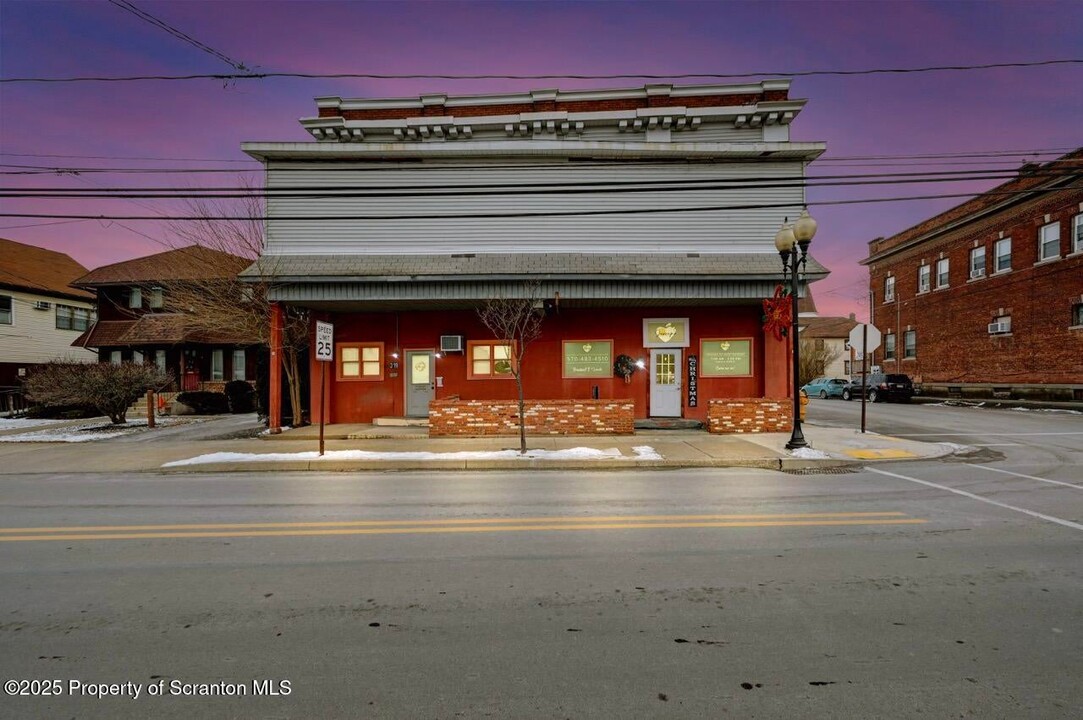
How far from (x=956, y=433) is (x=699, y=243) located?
860cm

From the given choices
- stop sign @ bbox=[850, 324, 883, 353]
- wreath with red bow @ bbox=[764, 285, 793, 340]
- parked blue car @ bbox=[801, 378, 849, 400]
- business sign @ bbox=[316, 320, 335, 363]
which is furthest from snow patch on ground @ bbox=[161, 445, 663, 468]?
parked blue car @ bbox=[801, 378, 849, 400]

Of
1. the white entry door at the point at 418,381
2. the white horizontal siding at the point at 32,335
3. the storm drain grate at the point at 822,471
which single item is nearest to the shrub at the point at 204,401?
the white horizontal siding at the point at 32,335

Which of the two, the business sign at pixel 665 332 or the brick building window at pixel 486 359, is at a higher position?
the business sign at pixel 665 332

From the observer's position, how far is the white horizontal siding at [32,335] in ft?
85.1

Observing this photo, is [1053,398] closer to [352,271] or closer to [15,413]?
[352,271]

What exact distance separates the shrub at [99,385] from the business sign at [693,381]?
17400 millimetres

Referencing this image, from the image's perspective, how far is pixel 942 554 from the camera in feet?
15.3

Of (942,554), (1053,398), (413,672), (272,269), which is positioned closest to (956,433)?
(942,554)

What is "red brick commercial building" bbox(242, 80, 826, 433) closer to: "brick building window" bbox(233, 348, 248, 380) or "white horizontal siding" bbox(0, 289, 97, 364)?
"brick building window" bbox(233, 348, 248, 380)

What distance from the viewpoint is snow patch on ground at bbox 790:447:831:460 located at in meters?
9.78

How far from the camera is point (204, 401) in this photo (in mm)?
20625

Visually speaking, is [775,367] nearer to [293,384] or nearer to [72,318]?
[293,384]

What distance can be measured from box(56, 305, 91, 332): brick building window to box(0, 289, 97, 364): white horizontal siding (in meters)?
0.24

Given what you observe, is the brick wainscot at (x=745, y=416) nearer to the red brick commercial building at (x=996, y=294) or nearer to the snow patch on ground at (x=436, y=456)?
the snow patch on ground at (x=436, y=456)
